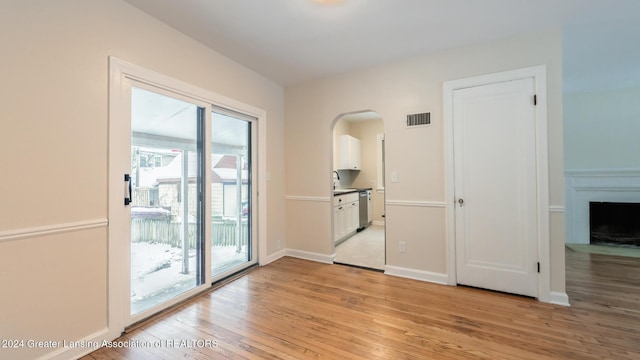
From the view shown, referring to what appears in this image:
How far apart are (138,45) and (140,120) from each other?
24.5 inches

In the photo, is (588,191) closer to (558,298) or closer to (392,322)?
(558,298)

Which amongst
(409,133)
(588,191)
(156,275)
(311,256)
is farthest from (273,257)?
(588,191)

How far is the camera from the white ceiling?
2100 mm

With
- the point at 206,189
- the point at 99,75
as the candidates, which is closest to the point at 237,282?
the point at 206,189

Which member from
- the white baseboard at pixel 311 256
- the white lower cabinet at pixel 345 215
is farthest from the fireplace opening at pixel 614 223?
the white baseboard at pixel 311 256

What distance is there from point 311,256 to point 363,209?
7.89 ft

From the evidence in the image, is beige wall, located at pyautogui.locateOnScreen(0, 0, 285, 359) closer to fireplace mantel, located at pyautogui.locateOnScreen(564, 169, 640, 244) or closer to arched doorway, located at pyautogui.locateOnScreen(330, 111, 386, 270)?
arched doorway, located at pyautogui.locateOnScreen(330, 111, 386, 270)

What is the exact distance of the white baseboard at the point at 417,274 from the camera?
2.92m

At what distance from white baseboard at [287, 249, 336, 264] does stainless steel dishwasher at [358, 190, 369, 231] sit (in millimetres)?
2063

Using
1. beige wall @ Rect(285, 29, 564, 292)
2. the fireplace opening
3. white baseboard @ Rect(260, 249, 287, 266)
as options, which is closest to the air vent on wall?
beige wall @ Rect(285, 29, 564, 292)

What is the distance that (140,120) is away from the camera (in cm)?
221

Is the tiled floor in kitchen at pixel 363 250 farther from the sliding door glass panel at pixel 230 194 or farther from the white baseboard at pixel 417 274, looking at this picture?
the sliding door glass panel at pixel 230 194

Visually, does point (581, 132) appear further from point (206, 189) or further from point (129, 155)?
point (129, 155)

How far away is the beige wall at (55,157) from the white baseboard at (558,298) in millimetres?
3920
